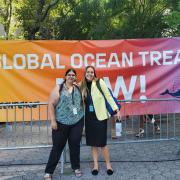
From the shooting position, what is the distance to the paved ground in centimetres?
704

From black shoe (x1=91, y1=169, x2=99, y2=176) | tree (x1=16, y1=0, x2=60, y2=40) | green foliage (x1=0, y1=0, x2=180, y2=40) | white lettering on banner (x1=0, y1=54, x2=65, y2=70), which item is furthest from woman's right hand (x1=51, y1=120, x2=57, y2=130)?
tree (x1=16, y1=0, x2=60, y2=40)

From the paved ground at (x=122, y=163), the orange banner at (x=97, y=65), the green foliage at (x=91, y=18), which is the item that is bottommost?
the paved ground at (x=122, y=163)

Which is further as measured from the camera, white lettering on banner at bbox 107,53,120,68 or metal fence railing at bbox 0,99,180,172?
white lettering on banner at bbox 107,53,120,68

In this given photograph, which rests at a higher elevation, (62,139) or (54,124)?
(54,124)

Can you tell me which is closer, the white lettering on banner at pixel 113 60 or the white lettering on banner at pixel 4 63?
the white lettering on banner at pixel 4 63

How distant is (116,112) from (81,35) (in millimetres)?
11916

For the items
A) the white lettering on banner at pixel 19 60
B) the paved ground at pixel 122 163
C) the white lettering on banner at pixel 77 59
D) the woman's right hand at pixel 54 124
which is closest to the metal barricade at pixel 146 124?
the paved ground at pixel 122 163

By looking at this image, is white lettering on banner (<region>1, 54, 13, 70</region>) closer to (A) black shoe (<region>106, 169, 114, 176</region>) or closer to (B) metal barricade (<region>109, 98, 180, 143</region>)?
(B) metal barricade (<region>109, 98, 180, 143</region>)

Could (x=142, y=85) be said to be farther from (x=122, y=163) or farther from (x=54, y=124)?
(x=54, y=124)

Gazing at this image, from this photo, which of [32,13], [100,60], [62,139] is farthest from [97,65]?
[32,13]

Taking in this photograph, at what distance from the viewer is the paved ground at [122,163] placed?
23.1 feet

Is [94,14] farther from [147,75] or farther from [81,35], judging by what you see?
[147,75]

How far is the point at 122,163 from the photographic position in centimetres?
778

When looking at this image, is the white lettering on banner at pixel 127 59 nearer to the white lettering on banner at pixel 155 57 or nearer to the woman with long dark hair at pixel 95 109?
the white lettering on banner at pixel 155 57
